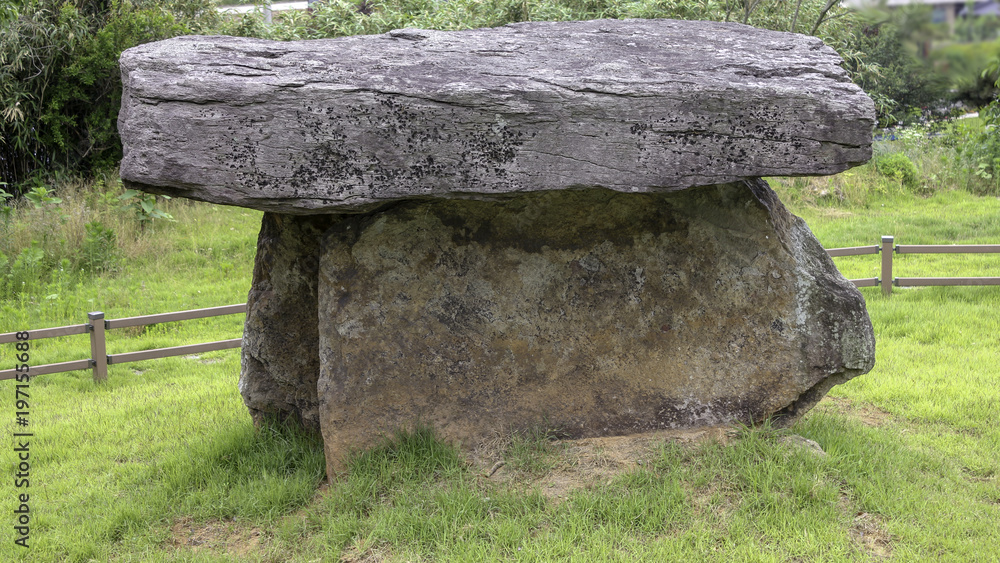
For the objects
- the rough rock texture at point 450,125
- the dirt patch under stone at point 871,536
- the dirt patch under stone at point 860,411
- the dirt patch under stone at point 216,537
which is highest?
the rough rock texture at point 450,125

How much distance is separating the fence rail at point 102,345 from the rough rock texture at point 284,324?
2.38 meters

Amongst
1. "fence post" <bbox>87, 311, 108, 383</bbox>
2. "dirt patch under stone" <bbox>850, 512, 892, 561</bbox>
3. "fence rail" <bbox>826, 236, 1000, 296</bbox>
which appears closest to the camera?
"dirt patch under stone" <bbox>850, 512, 892, 561</bbox>

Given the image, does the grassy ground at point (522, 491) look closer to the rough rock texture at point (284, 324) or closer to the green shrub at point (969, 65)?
the rough rock texture at point (284, 324)

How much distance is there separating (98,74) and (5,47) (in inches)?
41.8

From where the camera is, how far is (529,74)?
3.58 m

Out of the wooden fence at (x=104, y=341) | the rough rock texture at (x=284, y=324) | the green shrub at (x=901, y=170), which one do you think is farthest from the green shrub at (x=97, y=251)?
the green shrub at (x=901, y=170)

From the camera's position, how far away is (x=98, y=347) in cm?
650

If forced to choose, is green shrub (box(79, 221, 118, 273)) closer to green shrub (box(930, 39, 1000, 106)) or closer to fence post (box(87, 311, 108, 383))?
fence post (box(87, 311, 108, 383))

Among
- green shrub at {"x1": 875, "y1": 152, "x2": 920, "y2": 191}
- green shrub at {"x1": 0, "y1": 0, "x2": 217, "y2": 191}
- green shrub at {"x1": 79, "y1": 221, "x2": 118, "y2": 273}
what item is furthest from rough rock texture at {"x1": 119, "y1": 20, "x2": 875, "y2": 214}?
green shrub at {"x1": 875, "y1": 152, "x2": 920, "y2": 191}

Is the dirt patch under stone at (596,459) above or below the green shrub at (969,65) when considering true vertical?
below

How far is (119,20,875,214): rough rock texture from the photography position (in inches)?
133

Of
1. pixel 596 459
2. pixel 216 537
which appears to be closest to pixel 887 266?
pixel 596 459

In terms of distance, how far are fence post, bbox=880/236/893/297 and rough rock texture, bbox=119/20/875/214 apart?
5.02m

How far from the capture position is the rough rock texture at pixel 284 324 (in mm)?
4480
